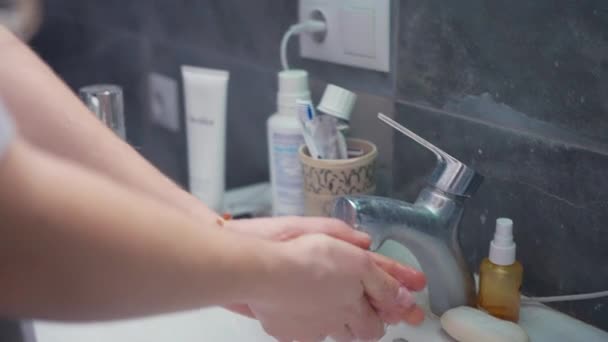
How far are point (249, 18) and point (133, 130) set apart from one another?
1.34 feet

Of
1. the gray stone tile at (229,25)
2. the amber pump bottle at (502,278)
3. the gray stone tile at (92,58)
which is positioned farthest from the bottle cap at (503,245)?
the gray stone tile at (92,58)

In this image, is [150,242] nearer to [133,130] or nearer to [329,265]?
[329,265]

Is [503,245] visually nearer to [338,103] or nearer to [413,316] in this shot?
Result: [413,316]

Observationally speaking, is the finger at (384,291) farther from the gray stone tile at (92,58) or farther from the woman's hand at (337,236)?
the gray stone tile at (92,58)

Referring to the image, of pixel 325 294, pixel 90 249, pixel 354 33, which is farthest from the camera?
pixel 354 33

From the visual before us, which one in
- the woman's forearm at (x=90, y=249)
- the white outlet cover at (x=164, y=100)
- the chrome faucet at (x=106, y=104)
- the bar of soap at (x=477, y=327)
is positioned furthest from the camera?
the white outlet cover at (x=164, y=100)

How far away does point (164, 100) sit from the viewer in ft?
3.48

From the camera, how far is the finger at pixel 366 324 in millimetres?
498

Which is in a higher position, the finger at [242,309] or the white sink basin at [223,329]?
the finger at [242,309]

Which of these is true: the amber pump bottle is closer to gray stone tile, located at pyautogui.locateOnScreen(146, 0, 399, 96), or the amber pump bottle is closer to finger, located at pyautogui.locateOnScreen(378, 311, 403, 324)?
finger, located at pyautogui.locateOnScreen(378, 311, 403, 324)

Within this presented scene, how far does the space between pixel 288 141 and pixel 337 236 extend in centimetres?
20

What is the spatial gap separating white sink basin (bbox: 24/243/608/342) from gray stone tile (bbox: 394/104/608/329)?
0.06ft

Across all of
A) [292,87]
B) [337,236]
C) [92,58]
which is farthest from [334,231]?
[92,58]

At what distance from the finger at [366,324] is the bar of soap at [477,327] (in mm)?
54
